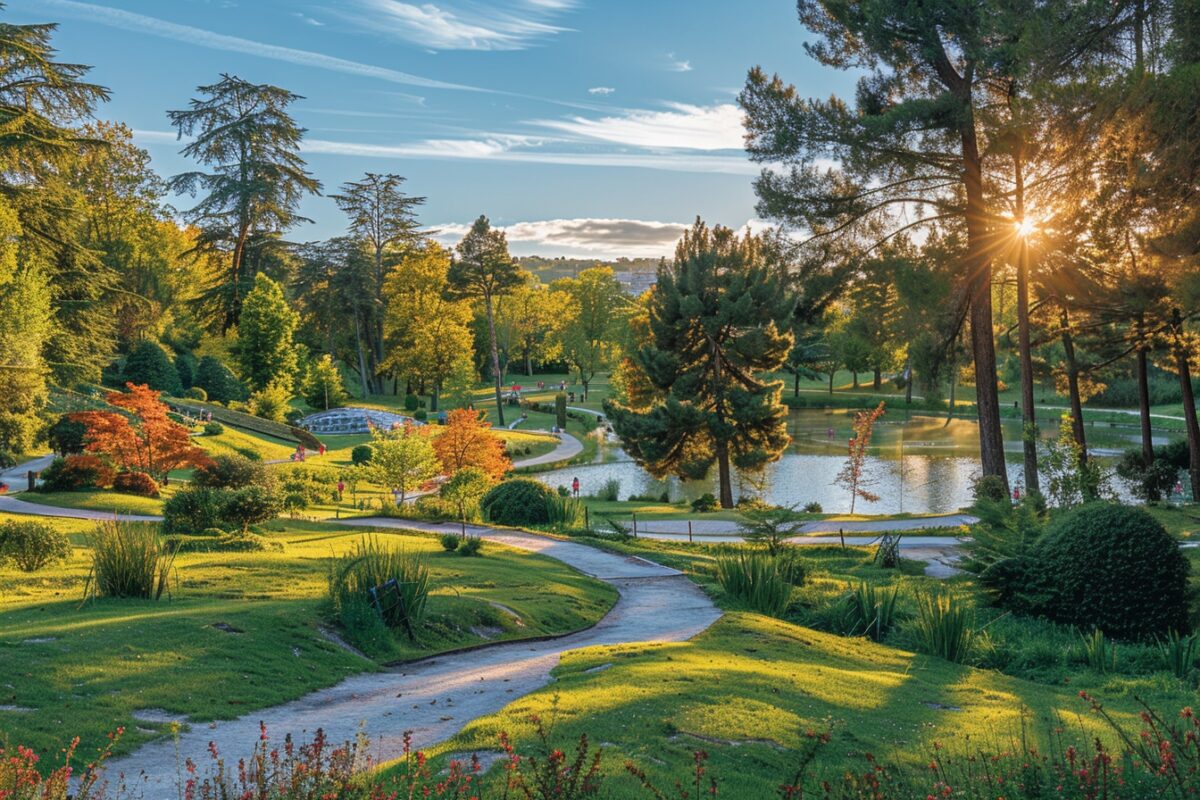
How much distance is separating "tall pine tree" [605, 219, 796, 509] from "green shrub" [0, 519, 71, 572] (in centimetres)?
2152

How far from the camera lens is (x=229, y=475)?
946 inches

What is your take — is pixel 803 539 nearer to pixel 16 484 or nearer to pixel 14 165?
pixel 16 484

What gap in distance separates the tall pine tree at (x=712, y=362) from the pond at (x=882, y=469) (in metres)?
3.10

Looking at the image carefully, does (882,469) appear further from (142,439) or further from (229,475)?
(142,439)

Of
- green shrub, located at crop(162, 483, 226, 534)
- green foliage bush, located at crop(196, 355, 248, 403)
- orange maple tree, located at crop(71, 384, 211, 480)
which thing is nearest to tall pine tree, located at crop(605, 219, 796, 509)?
orange maple tree, located at crop(71, 384, 211, 480)

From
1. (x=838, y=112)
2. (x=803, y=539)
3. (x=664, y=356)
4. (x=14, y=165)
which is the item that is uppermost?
(x=14, y=165)

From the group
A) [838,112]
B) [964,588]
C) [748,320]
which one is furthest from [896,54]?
[964,588]

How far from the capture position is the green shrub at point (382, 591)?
10641mm

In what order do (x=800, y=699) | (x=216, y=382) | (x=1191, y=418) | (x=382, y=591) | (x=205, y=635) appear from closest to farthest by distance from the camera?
1. (x=800, y=699)
2. (x=205, y=635)
3. (x=382, y=591)
4. (x=1191, y=418)
5. (x=216, y=382)

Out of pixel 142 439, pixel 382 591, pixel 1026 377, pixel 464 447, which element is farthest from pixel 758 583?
pixel 142 439

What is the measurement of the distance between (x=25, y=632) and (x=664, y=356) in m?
26.5

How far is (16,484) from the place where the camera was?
2902 cm

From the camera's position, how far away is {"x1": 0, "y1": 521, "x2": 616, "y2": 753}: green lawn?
719 cm

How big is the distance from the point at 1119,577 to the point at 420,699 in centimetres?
936
